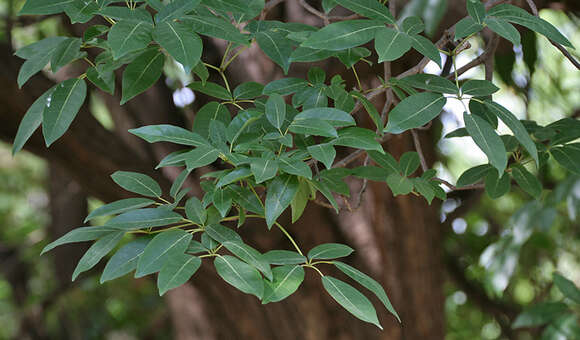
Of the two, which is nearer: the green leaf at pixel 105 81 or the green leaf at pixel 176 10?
the green leaf at pixel 176 10

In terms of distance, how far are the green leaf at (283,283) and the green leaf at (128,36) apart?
0.25 metres

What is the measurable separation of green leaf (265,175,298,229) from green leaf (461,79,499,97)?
0.20 meters

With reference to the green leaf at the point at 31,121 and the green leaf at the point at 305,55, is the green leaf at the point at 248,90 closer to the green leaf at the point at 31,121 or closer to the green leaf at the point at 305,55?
the green leaf at the point at 305,55

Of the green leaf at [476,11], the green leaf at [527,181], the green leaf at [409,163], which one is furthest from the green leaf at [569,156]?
the green leaf at [476,11]

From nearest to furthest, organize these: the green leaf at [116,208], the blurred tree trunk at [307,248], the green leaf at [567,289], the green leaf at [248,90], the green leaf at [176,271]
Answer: the green leaf at [176,271], the green leaf at [116,208], the green leaf at [248,90], the green leaf at [567,289], the blurred tree trunk at [307,248]

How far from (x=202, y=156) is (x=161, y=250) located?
0.31 ft

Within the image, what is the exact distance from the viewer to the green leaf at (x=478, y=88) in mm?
622

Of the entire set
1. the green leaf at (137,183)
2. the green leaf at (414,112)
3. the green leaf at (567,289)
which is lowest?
the green leaf at (567,289)

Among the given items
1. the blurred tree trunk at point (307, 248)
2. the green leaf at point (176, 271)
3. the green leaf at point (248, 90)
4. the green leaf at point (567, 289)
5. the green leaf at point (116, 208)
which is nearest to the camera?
the green leaf at point (176, 271)

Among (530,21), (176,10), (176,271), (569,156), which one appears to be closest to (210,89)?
(176,10)

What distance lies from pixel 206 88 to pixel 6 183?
3110 millimetres

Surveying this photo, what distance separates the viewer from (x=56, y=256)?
2189mm

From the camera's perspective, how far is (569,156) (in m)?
0.77

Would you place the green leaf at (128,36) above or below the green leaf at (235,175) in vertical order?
above
